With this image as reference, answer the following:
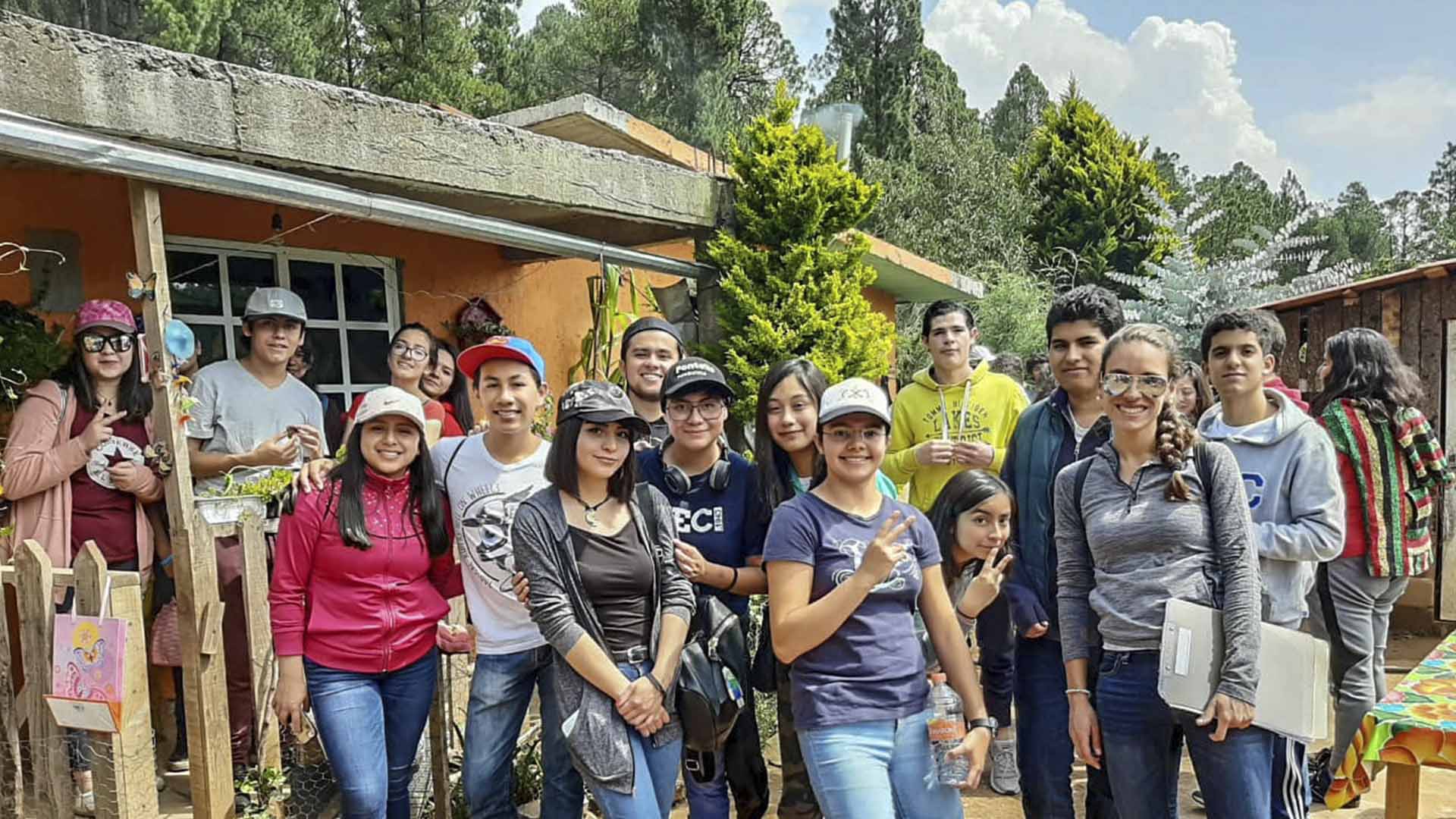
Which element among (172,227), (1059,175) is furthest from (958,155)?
(172,227)

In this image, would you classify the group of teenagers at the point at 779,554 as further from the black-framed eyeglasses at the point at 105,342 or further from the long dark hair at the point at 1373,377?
the long dark hair at the point at 1373,377

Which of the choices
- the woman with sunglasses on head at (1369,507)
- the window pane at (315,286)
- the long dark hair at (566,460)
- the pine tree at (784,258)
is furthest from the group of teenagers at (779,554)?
the pine tree at (784,258)

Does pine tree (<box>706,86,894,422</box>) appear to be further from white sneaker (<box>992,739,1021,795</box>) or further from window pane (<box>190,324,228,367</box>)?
window pane (<box>190,324,228,367</box>)

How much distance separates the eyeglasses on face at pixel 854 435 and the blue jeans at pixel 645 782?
0.85 metres

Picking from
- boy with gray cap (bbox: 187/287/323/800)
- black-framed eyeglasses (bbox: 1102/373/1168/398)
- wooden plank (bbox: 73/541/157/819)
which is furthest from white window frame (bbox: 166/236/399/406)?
black-framed eyeglasses (bbox: 1102/373/1168/398)

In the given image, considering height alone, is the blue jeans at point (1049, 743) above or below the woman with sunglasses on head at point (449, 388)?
below

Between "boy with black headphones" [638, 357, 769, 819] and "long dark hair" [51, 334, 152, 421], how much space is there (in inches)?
87.9

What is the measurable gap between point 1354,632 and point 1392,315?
3.95 meters

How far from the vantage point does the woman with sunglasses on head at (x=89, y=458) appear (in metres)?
3.52

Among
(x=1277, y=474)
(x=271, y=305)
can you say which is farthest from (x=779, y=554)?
(x=271, y=305)

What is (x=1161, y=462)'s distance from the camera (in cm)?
247

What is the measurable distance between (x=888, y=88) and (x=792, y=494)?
27.1 meters

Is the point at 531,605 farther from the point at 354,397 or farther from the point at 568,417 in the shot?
the point at 354,397

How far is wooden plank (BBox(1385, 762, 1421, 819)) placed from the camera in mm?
2344
